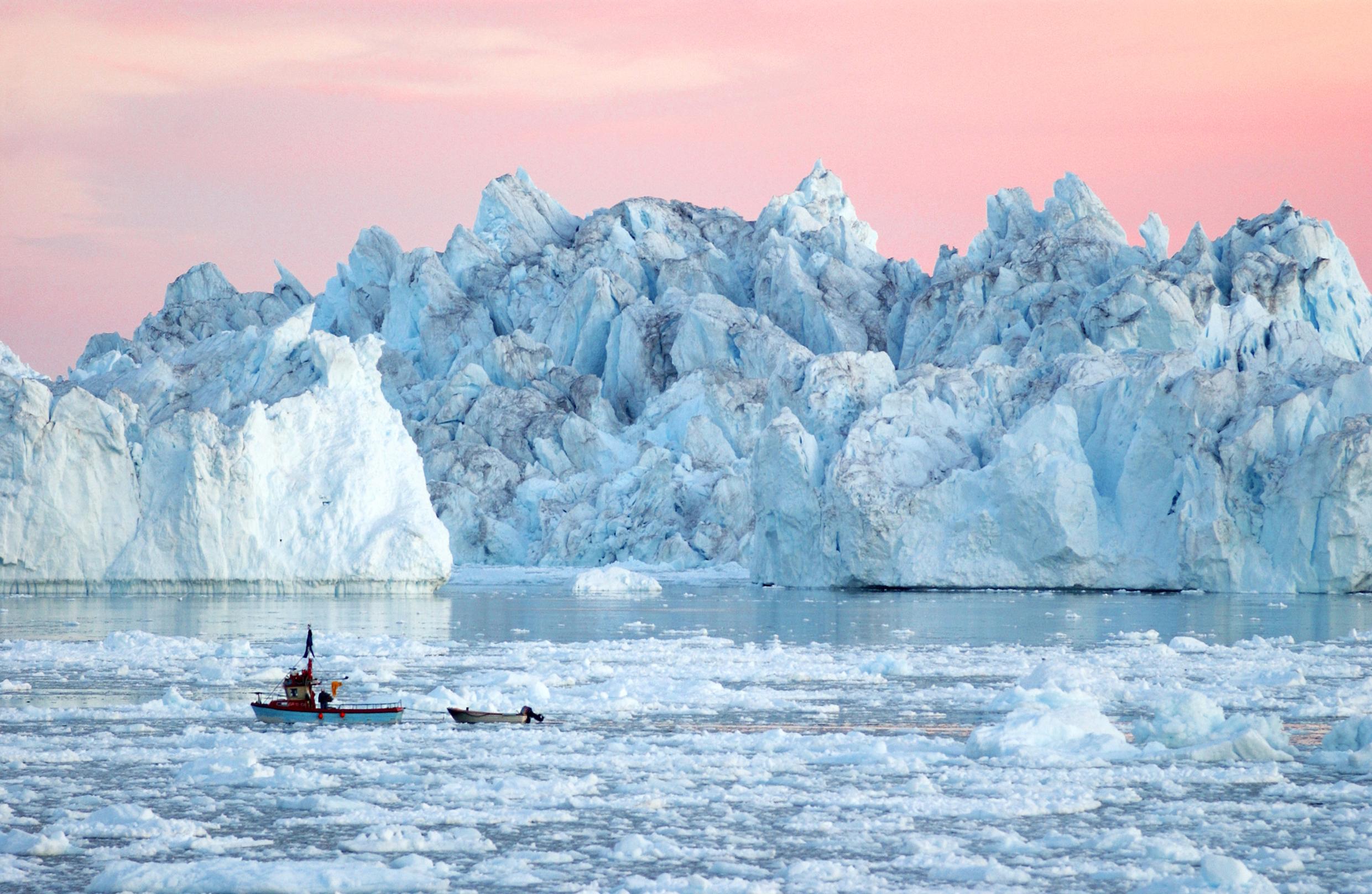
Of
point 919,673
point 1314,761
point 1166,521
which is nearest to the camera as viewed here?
point 1314,761

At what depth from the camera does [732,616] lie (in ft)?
125

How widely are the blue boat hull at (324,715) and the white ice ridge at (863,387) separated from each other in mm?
32154

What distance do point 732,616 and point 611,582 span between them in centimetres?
1424

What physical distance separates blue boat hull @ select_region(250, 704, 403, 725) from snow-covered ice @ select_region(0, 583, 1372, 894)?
0.84 feet

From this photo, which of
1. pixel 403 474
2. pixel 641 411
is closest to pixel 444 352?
pixel 641 411

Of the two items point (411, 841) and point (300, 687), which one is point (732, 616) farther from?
point (411, 841)

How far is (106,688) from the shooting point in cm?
2042

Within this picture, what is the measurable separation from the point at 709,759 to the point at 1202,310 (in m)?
55.0

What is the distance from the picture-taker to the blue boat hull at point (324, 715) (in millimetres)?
17344

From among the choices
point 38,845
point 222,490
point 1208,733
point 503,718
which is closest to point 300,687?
point 503,718

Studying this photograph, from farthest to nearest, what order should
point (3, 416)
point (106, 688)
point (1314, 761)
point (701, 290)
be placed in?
point (701, 290) < point (3, 416) < point (106, 688) < point (1314, 761)

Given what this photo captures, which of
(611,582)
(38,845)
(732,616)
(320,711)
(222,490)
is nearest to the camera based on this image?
(38,845)

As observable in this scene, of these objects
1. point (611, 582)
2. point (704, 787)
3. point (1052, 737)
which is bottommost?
point (704, 787)

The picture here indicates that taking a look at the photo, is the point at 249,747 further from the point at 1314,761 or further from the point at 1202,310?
the point at 1202,310
